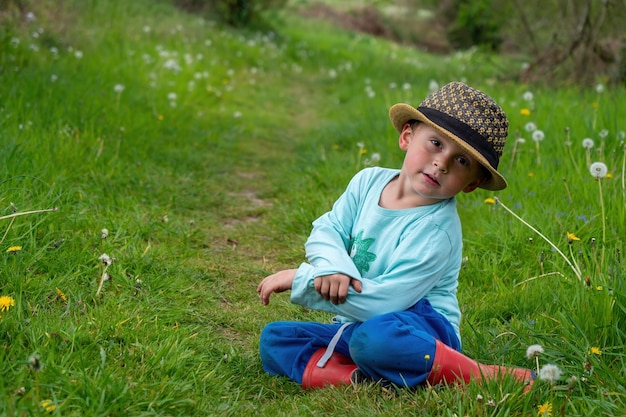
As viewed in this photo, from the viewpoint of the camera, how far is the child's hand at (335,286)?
7.84 feet

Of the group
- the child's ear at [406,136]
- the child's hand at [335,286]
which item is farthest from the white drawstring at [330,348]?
the child's ear at [406,136]

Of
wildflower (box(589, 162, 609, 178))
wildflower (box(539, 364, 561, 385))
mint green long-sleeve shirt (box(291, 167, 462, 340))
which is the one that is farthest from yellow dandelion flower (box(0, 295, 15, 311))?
wildflower (box(589, 162, 609, 178))

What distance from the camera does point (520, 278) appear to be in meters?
3.49

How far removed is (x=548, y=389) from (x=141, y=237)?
2.41m

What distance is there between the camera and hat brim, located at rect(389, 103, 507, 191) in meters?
2.40

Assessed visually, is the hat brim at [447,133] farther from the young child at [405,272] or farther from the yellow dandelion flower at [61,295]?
the yellow dandelion flower at [61,295]

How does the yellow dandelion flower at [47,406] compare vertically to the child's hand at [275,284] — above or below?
below

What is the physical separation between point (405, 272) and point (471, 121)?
1.93 ft

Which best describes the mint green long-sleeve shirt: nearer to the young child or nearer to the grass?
the young child

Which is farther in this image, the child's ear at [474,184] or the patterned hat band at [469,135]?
the child's ear at [474,184]

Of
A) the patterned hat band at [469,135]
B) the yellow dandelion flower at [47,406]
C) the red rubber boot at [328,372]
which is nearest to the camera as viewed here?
the yellow dandelion flower at [47,406]

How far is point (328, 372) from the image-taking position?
8.49ft

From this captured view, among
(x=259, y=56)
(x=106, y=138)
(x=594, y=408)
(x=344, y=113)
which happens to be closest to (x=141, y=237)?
(x=106, y=138)

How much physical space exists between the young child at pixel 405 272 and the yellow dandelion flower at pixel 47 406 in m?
0.78
